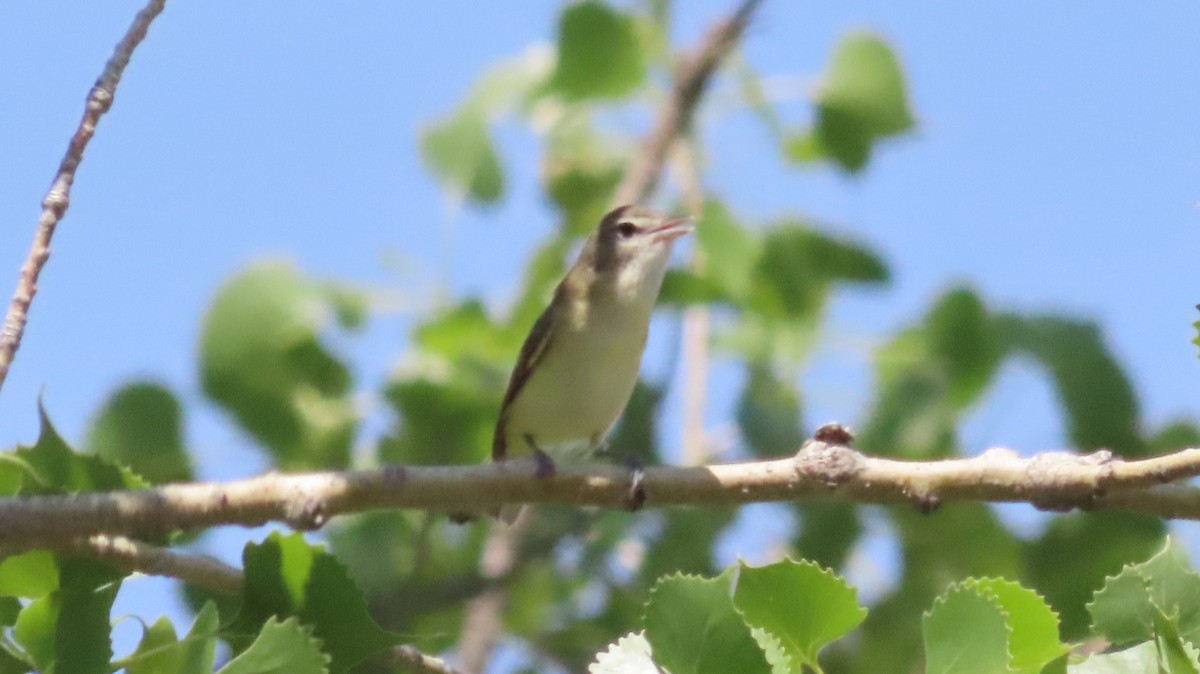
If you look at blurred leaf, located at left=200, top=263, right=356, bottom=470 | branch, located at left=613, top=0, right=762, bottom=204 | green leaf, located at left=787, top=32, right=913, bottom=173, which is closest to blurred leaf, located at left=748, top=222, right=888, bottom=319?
green leaf, located at left=787, top=32, right=913, bottom=173

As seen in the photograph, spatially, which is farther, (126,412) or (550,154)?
(550,154)

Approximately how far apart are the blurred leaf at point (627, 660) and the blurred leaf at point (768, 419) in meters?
2.91

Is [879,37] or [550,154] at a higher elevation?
[879,37]

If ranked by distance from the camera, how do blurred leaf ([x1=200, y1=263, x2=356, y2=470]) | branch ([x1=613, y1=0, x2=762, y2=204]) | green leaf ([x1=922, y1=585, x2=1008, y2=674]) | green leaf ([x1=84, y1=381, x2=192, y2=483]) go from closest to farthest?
1. green leaf ([x1=922, y1=585, x2=1008, y2=674])
2. green leaf ([x1=84, y1=381, x2=192, y2=483])
3. blurred leaf ([x1=200, y1=263, x2=356, y2=470])
4. branch ([x1=613, y1=0, x2=762, y2=204])

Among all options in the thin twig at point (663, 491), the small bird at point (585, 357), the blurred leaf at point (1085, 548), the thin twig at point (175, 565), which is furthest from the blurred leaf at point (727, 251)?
the thin twig at point (175, 565)

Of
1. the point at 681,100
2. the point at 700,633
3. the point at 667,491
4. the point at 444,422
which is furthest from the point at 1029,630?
the point at 681,100

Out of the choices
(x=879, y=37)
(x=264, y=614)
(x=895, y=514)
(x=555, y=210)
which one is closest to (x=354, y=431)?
(x=555, y=210)

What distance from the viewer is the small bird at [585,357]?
4172mm

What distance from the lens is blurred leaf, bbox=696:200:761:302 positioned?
17.0ft

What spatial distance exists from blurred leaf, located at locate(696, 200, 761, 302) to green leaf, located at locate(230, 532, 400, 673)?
11.4 ft

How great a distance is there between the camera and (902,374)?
17.3 feet

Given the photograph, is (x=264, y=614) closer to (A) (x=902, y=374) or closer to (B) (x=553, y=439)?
(B) (x=553, y=439)

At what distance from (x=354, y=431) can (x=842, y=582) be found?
349 cm

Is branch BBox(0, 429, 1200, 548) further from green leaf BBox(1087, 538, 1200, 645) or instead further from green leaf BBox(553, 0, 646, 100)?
green leaf BBox(553, 0, 646, 100)
